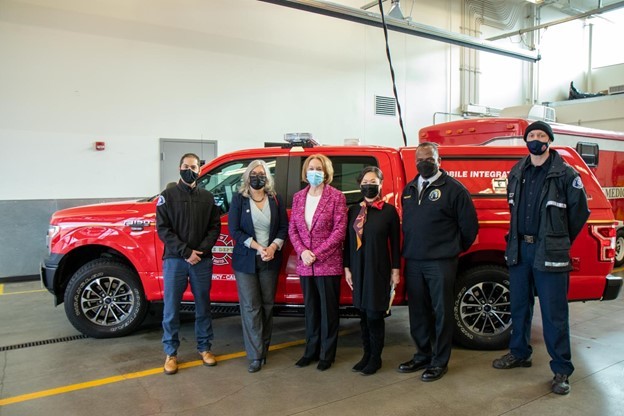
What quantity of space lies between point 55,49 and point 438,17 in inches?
364

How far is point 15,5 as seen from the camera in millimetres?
7582

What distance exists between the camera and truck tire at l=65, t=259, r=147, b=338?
4617 mm

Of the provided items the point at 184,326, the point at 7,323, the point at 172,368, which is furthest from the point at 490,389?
the point at 7,323

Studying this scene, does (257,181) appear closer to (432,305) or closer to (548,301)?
(432,305)

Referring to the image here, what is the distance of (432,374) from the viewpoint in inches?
145

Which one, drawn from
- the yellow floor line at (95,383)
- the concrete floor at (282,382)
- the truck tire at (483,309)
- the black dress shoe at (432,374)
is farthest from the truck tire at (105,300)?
the truck tire at (483,309)

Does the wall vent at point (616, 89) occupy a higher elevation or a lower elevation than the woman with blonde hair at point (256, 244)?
higher

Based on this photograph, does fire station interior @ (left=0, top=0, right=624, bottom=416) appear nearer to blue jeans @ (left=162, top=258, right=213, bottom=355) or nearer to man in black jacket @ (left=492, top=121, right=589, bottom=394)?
blue jeans @ (left=162, top=258, right=213, bottom=355)

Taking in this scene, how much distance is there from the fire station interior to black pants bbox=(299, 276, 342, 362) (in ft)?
Result: 0.65

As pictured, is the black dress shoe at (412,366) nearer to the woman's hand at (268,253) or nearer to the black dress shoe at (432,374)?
the black dress shoe at (432,374)

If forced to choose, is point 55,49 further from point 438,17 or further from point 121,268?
point 438,17

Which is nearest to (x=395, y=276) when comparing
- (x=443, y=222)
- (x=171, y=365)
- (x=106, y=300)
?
(x=443, y=222)

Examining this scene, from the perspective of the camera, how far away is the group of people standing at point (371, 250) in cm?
351

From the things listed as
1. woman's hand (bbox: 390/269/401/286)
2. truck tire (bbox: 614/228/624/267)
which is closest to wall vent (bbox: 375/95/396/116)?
truck tire (bbox: 614/228/624/267)
